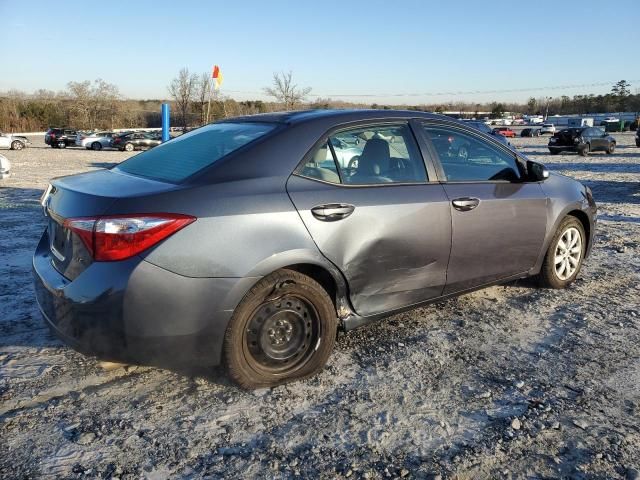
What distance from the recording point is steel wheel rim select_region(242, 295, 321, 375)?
3.04 m

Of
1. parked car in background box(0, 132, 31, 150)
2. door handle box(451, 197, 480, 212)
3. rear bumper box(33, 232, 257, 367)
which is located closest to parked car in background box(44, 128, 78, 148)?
parked car in background box(0, 132, 31, 150)

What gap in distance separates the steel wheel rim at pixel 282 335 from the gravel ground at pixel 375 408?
0.16m

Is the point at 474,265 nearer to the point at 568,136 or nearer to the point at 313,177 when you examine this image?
the point at 313,177

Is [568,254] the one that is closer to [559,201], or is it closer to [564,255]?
[564,255]

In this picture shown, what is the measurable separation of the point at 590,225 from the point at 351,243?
3049mm

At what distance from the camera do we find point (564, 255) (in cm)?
492

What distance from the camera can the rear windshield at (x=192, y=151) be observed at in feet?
10.3

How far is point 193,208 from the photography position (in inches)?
108

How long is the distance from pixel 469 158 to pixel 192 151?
216cm

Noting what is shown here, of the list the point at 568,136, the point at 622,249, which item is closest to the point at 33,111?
the point at 568,136

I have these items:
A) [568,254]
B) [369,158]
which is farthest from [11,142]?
[568,254]

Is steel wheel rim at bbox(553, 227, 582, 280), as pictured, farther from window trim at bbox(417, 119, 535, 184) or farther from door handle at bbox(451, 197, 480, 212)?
door handle at bbox(451, 197, 480, 212)

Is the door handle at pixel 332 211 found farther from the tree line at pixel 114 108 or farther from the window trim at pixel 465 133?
the tree line at pixel 114 108

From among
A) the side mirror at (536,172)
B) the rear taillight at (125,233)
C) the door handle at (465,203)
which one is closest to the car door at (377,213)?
the door handle at (465,203)
